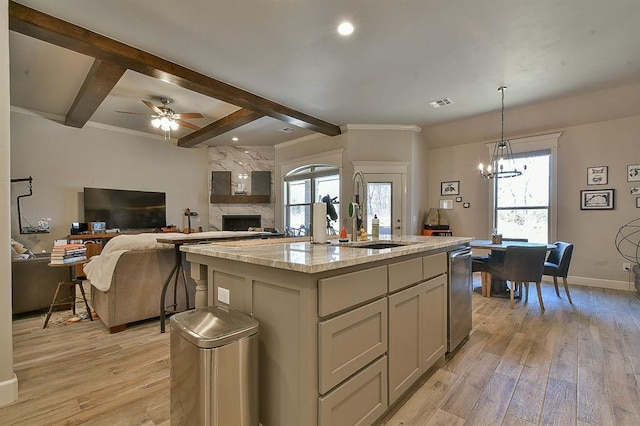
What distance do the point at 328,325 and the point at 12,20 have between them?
3.60 metres

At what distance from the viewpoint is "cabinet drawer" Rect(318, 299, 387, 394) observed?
1.36 metres

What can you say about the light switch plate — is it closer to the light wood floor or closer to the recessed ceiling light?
the light wood floor

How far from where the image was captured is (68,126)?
18.6 ft

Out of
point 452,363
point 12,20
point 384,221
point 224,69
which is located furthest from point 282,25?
point 384,221

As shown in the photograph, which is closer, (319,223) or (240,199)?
(319,223)

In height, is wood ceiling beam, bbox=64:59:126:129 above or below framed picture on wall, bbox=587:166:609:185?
above

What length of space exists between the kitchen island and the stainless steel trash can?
13cm

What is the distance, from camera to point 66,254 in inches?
124

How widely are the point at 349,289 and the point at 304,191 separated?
5.90 metres

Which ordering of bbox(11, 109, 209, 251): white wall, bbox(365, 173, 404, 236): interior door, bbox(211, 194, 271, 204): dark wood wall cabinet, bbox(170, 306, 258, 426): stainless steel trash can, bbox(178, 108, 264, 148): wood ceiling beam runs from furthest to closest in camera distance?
bbox(211, 194, 271, 204): dark wood wall cabinet → bbox(365, 173, 404, 236): interior door → bbox(11, 109, 209, 251): white wall → bbox(178, 108, 264, 148): wood ceiling beam → bbox(170, 306, 258, 426): stainless steel trash can

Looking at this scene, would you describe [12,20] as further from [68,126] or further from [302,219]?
[302,219]

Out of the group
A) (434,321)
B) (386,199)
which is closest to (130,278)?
(434,321)

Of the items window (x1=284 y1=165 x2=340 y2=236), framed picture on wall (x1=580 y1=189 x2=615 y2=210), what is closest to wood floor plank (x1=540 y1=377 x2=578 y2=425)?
framed picture on wall (x1=580 y1=189 x2=615 y2=210)

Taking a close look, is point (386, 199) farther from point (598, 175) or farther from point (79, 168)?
point (79, 168)
